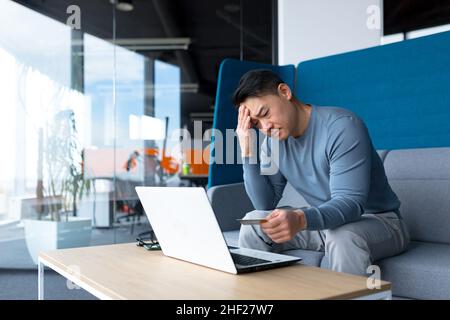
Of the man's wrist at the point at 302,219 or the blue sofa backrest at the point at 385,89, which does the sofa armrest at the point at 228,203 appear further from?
the man's wrist at the point at 302,219

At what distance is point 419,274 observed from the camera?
4.84 feet

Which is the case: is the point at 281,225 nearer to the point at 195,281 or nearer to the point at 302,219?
the point at 302,219

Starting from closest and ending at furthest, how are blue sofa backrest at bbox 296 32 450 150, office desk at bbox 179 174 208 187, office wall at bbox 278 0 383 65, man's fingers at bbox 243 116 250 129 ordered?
man's fingers at bbox 243 116 250 129, blue sofa backrest at bbox 296 32 450 150, office wall at bbox 278 0 383 65, office desk at bbox 179 174 208 187

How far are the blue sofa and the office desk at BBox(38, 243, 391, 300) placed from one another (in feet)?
1.62

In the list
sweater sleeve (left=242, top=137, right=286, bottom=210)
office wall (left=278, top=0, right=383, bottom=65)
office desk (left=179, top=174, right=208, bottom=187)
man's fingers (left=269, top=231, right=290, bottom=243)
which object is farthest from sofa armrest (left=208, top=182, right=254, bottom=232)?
office desk (left=179, top=174, right=208, bottom=187)

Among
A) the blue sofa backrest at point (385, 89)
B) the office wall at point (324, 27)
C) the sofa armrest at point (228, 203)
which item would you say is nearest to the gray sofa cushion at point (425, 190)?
the blue sofa backrest at point (385, 89)

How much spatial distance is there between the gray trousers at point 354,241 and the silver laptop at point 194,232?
0.21 meters

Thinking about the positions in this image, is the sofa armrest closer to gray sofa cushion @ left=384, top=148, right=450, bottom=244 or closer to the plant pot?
gray sofa cushion @ left=384, top=148, right=450, bottom=244

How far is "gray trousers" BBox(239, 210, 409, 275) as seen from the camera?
140cm

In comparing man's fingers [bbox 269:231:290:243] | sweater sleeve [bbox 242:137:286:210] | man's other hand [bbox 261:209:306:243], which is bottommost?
man's fingers [bbox 269:231:290:243]

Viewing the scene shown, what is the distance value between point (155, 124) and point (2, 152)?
48.0 inches

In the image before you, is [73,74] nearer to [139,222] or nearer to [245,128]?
[139,222]

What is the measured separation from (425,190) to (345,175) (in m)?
0.72

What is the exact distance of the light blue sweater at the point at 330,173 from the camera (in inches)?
56.3
